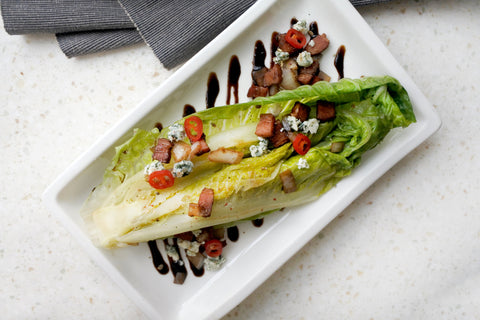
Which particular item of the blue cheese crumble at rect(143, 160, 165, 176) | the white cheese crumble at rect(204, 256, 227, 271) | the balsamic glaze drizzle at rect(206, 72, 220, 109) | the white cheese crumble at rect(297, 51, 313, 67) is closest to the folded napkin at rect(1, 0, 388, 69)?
the balsamic glaze drizzle at rect(206, 72, 220, 109)

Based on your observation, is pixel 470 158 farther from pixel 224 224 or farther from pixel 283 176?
pixel 224 224

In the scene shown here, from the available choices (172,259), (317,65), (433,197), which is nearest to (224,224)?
(172,259)

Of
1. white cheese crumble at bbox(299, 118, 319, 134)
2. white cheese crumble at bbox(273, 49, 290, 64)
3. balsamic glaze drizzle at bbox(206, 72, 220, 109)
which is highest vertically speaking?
balsamic glaze drizzle at bbox(206, 72, 220, 109)

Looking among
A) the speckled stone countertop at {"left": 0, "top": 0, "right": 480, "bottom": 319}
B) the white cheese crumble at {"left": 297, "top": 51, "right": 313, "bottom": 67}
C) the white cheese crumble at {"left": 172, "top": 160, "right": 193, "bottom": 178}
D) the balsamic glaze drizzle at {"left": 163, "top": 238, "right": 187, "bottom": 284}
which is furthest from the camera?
the speckled stone countertop at {"left": 0, "top": 0, "right": 480, "bottom": 319}

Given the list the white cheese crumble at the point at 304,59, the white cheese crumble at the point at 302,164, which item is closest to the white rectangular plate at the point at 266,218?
the white cheese crumble at the point at 304,59

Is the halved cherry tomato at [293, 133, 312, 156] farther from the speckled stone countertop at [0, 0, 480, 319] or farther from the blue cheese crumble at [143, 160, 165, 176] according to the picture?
the blue cheese crumble at [143, 160, 165, 176]

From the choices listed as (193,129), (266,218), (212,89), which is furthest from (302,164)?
(212,89)

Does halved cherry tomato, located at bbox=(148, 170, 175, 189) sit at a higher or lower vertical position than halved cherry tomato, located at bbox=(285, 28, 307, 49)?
lower

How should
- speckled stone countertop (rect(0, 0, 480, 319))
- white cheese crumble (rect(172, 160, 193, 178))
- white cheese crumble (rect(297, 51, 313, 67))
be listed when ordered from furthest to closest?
speckled stone countertop (rect(0, 0, 480, 319)) < white cheese crumble (rect(297, 51, 313, 67)) < white cheese crumble (rect(172, 160, 193, 178))

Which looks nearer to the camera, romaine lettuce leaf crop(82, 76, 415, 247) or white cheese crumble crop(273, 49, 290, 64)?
romaine lettuce leaf crop(82, 76, 415, 247)
